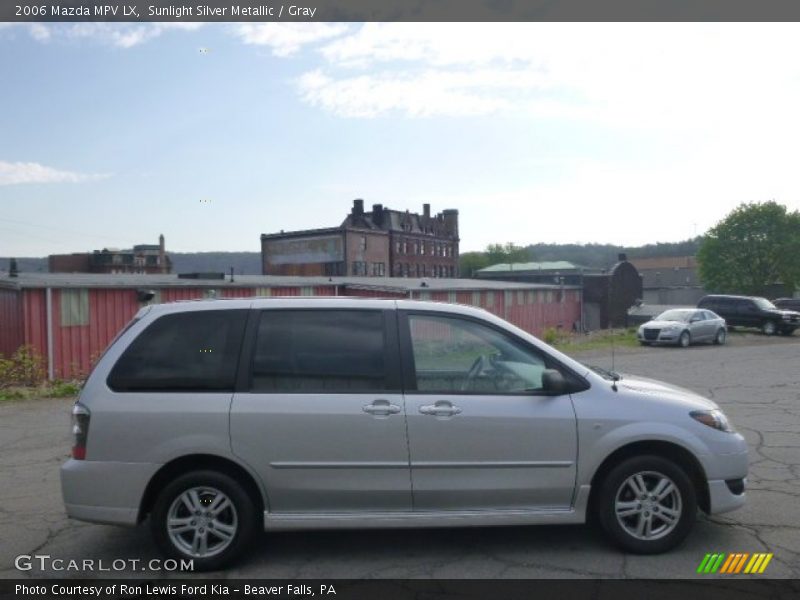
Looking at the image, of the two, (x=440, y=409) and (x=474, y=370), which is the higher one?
(x=474, y=370)

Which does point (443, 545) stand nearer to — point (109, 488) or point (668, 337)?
point (109, 488)

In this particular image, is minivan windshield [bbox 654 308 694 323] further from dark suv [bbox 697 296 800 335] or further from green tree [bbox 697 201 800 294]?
green tree [bbox 697 201 800 294]

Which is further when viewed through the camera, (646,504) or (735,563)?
(646,504)

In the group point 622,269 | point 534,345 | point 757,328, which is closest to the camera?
point 534,345

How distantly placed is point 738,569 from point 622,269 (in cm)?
5460

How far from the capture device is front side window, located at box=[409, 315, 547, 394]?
5254 mm

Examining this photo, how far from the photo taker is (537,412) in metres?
5.15

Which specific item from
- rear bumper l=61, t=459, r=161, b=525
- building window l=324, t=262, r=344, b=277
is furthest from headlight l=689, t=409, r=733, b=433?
building window l=324, t=262, r=344, b=277

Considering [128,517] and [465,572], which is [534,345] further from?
[128,517]

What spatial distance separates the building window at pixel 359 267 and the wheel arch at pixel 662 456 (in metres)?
76.4

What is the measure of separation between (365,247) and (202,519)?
7931 centimetres

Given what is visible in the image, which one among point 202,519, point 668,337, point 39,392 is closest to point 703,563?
point 202,519

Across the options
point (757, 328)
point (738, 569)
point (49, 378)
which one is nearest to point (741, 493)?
point (738, 569)

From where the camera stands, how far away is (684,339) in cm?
2880
